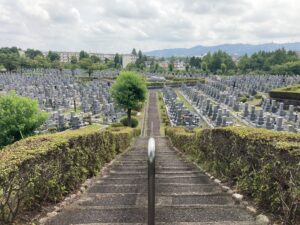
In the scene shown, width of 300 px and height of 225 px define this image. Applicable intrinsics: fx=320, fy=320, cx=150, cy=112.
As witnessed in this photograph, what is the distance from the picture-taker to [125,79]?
121ft

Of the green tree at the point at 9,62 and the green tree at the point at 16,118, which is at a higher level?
the green tree at the point at 9,62

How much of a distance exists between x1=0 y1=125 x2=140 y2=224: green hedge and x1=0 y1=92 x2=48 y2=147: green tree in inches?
539

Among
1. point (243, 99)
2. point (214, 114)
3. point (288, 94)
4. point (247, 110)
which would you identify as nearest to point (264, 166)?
point (214, 114)

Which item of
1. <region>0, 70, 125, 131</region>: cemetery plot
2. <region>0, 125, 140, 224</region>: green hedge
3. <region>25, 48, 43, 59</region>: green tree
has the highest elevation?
<region>25, 48, 43, 59</region>: green tree

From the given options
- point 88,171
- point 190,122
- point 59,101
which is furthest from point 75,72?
point 88,171

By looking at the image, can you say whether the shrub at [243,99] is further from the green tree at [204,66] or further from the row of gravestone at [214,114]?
the green tree at [204,66]

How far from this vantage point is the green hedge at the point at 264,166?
4.85 m

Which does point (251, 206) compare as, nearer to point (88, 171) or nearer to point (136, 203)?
point (136, 203)

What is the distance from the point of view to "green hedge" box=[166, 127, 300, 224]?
485cm

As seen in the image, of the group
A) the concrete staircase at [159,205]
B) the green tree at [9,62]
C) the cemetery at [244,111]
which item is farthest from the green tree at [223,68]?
the concrete staircase at [159,205]

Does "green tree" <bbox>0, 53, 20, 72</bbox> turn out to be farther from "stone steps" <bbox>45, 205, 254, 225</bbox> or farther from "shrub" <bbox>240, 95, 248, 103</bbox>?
"stone steps" <bbox>45, 205, 254, 225</bbox>

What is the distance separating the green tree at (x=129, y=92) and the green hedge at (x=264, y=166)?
2703cm

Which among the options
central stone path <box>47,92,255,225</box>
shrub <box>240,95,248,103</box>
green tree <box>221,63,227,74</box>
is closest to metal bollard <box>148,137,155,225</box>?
central stone path <box>47,92,255,225</box>

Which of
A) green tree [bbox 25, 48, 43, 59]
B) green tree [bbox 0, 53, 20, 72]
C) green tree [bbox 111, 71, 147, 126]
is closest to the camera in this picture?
green tree [bbox 111, 71, 147, 126]
